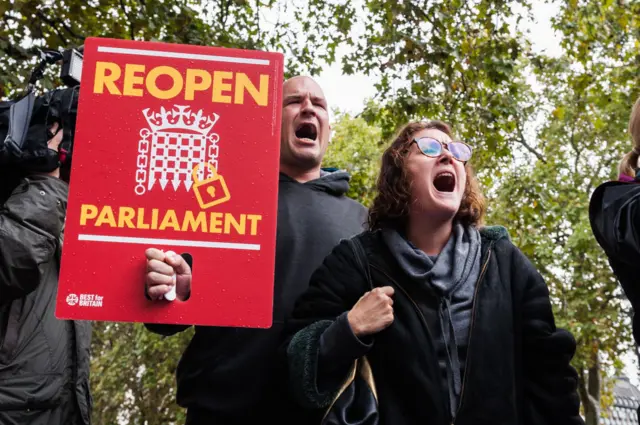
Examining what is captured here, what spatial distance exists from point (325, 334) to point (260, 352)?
0.52 m

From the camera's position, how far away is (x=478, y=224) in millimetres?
2502

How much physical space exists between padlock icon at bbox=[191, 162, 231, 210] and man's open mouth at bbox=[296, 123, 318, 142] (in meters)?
0.87

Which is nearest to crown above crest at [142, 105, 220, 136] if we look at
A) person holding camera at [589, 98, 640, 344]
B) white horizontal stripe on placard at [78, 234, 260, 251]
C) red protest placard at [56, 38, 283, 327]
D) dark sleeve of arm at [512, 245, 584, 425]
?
red protest placard at [56, 38, 283, 327]

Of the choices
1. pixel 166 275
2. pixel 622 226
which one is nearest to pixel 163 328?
pixel 166 275

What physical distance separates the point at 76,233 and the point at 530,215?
22.6ft

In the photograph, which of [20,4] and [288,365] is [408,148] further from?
[20,4]

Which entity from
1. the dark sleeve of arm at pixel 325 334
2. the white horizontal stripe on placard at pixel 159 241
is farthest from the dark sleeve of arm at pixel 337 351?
the white horizontal stripe on placard at pixel 159 241

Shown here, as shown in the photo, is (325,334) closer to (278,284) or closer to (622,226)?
(278,284)

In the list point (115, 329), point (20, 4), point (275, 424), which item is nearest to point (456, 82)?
point (20, 4)

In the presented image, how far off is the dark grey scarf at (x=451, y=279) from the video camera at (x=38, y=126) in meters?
1.34

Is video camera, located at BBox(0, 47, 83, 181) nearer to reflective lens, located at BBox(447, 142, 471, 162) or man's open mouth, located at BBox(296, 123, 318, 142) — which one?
man's open mouth, located at BBox(296, 123, 318, 142)

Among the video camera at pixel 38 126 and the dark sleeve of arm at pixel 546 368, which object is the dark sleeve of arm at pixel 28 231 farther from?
the dark sleeve of arm at pixel 546 368

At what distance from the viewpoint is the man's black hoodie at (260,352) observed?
8.13ft

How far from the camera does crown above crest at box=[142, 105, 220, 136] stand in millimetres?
2279
